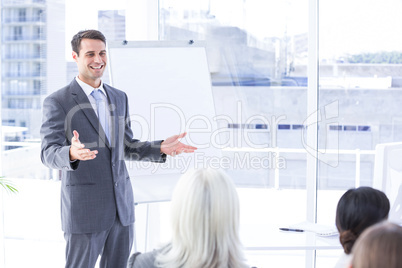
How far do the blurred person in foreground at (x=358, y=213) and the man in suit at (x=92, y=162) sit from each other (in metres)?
1.15

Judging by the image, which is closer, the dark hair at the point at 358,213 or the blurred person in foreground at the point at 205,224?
the blurred person in foreground at the point at 205,224

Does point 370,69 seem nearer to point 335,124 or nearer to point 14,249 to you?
point 335,124

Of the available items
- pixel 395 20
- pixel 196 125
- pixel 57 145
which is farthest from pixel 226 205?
pixel 395 20

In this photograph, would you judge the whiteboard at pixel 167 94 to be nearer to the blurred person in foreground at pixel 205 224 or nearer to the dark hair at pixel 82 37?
the dark hair at pixel 82 37

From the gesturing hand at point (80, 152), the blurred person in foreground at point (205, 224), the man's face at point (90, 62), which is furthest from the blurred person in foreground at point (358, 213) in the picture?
the man's face at point (90, 62)

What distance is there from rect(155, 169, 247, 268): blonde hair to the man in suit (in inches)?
42.6

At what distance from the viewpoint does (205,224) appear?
1.62m

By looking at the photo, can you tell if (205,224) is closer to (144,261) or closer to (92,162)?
(144,261)

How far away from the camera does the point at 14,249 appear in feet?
15.0

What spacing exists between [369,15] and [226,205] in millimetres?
2849

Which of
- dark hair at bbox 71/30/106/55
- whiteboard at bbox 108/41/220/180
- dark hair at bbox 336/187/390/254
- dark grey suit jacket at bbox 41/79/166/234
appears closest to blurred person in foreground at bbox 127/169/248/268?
dark hair at bbox 336/187/390/254

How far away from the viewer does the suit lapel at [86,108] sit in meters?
2.78

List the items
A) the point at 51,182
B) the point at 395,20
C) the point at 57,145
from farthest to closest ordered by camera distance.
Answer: the point at 51,182
the point at 395,20
the point at 57,145

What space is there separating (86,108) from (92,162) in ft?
0.94
